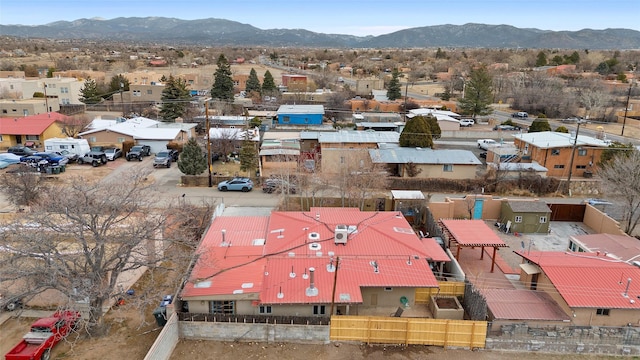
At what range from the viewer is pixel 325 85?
79.2 metres

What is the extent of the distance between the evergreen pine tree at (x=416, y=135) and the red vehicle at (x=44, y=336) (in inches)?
1027

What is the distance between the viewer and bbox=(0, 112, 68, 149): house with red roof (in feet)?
134

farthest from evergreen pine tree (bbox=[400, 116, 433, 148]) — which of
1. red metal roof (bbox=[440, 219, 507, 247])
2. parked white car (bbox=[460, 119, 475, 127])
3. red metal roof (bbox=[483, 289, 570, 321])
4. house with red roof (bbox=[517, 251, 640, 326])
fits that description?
red metal roof (bbox=[483, 289, 570, 321])

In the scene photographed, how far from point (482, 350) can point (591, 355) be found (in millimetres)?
3876

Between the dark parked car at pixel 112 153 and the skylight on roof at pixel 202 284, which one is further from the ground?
the dark parked car at pixel 112 153

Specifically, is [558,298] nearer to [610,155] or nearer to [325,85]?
[610,155]

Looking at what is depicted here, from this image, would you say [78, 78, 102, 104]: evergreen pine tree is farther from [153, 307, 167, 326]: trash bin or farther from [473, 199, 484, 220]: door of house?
[473, 199, 484, 220]: door of house

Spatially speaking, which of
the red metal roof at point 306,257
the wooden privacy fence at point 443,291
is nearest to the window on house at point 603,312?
the wooden privacy fence at point 443,291

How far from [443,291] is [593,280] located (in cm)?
580

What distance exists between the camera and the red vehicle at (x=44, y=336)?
14.7m

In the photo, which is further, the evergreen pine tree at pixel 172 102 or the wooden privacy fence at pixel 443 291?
the evergreen pine tree at pixel 172 102

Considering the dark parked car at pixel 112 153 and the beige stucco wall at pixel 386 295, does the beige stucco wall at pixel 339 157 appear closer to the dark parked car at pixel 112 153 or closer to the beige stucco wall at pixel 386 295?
the beige stucco wall at pixel 386 295

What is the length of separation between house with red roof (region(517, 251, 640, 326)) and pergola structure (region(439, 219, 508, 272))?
1895mm

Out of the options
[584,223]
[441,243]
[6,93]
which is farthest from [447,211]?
[6,93]
